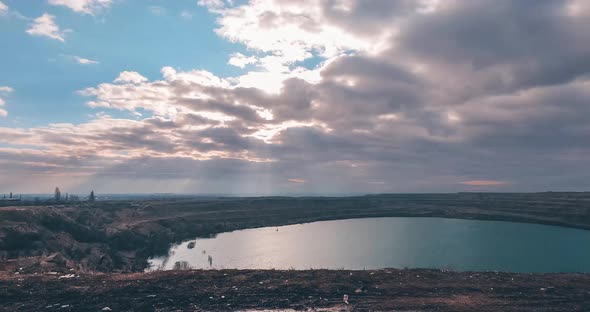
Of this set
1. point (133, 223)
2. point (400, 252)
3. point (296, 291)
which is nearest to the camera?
point (296, 291)

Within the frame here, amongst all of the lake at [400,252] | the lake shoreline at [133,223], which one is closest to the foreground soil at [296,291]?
the lake shoreline at [133,223]

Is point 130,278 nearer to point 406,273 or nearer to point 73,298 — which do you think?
point 73,298

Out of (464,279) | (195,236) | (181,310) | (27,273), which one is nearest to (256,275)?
(181,310)

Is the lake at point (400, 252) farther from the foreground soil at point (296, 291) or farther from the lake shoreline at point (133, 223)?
the foreground soil at point (296, 291)

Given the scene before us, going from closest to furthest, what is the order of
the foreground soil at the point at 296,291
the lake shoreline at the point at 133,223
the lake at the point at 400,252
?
1. the foreground soil at the point at 296,291
2. the lake shoreline at the point at 133,223
3. the lake at the point at 400,252

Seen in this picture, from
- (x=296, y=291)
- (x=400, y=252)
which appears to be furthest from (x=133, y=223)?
(x=296, y=291)

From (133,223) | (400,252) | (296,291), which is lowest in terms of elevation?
(400,252)

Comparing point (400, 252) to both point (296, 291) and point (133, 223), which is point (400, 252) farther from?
point (133, 223)

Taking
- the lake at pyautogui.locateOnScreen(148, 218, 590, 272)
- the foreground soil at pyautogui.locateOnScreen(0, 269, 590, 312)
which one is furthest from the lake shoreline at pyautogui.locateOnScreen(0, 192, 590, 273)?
the foreground soil at pyautogui.locateOnScreen(0, 269, 590, 312)
